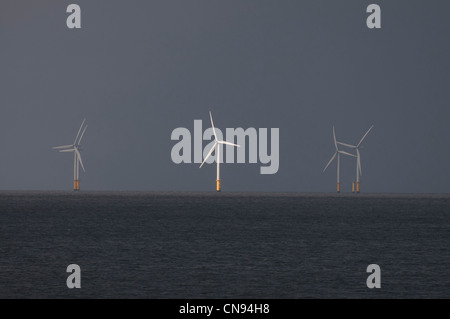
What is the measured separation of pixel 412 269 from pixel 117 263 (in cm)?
2223

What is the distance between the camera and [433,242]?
8656 centimetres

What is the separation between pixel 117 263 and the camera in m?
61.5
